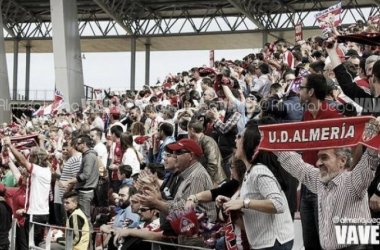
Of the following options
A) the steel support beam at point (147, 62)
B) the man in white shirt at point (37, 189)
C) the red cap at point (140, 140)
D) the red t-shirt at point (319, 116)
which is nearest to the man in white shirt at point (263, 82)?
the red cap at point (140, 140)

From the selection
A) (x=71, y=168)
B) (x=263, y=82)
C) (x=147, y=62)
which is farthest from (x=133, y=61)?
(x=71, y=168)

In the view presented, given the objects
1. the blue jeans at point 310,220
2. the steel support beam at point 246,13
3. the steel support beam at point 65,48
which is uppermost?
the steel support beam at point 246,13

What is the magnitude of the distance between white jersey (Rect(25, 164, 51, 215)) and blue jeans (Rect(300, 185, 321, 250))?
5923 mm

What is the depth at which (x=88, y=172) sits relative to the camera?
439 inches

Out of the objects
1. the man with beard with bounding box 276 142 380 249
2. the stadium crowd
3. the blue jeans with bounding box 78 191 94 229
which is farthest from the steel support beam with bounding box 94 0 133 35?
the man with beard with bounding box 276 142 380 249

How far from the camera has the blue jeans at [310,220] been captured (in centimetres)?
596

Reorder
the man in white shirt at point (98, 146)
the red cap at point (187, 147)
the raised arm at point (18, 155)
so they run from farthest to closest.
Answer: the man in white shirt at point (98, 146), the raised arm at point (18, 155), the red cap at point (187, 147)

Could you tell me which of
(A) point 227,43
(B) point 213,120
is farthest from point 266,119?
(A) point 227,43

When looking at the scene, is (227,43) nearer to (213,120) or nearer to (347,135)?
(213,120)

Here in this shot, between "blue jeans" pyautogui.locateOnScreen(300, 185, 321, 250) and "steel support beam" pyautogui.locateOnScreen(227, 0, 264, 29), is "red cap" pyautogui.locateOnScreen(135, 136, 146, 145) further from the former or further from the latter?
"steel support beam" pyautogui.locateOnScreen(227, 0, 264, 29)

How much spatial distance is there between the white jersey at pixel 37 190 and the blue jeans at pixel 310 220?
19.4 ft

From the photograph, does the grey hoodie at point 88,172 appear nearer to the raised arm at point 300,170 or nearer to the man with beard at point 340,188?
the raised arm at point 300,170

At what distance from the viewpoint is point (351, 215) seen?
16.2 feet

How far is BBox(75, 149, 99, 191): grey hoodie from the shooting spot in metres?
11.1
